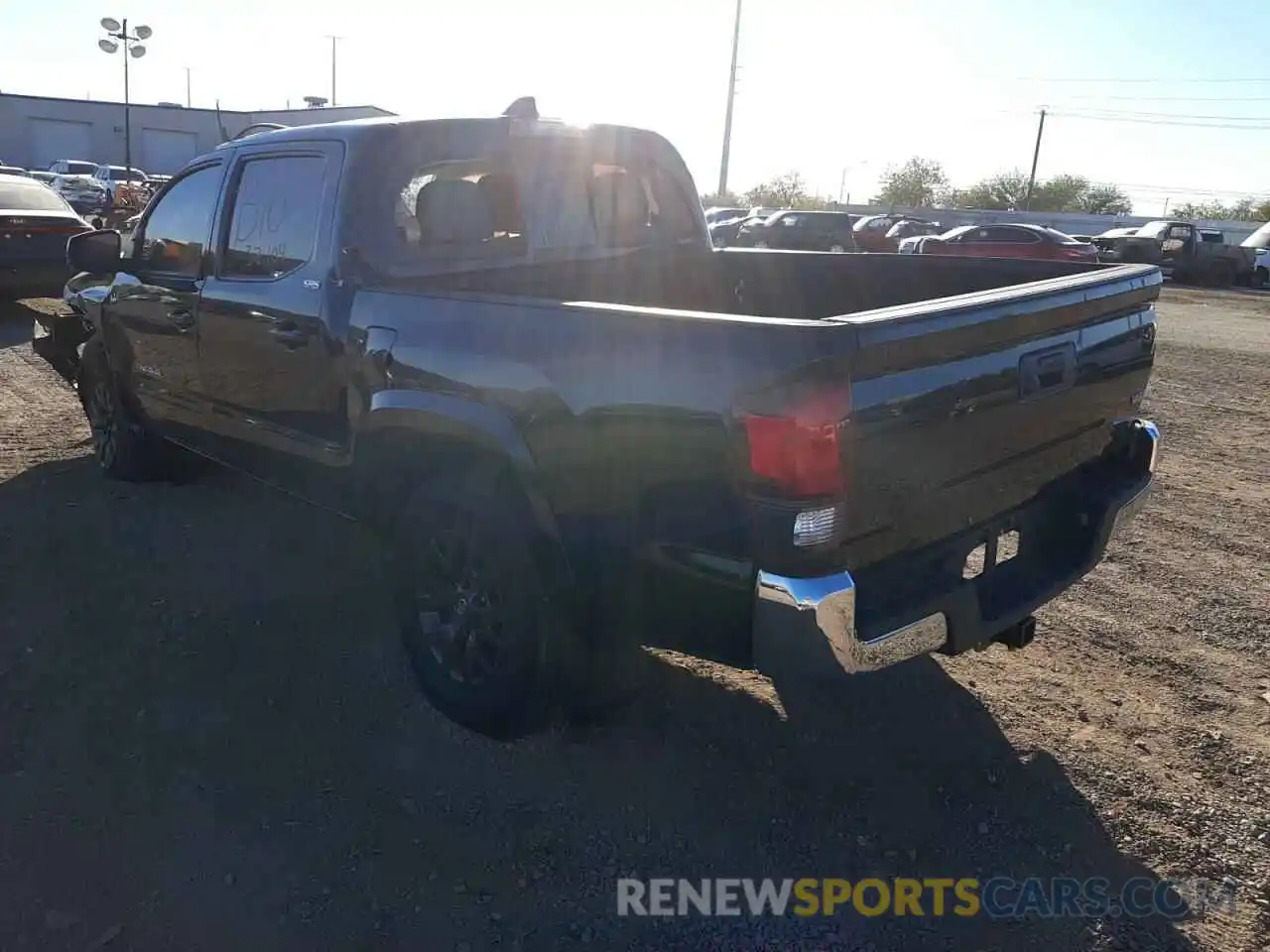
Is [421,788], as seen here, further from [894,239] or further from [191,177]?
[894,239]

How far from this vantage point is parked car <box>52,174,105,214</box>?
2858 cm

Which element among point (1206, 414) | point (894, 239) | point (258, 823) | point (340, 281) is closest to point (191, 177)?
point (340, 281)

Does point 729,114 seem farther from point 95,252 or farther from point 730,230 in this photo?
point 95,252

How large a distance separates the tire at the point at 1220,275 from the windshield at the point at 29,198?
2743 cm

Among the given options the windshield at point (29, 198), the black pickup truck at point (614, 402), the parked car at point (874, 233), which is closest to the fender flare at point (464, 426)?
the black pickup truck at point (614, 402)

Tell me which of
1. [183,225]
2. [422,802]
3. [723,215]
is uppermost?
[723,215]

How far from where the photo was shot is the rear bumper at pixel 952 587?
2.52m

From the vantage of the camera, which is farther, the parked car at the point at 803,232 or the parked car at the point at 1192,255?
the parked car at the point at 1192,255

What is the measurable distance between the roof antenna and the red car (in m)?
19.4

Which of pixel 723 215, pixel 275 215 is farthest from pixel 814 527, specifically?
pixel 723 215

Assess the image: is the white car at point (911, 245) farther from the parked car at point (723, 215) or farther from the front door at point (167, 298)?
the front door at point (167, 298)

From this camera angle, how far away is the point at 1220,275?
27828 millimetres

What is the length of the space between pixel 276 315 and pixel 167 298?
120cm

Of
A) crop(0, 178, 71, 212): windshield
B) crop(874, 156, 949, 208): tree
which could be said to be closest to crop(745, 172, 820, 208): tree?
crop(874, 156, 949, 208): tree
